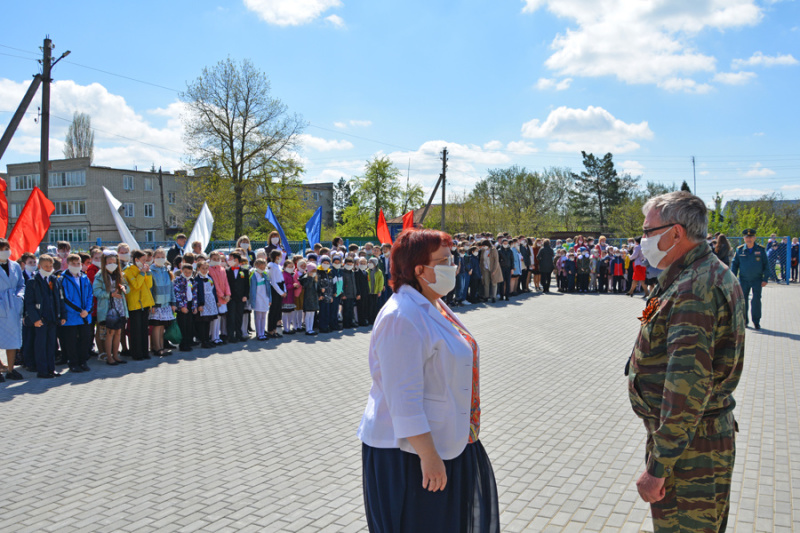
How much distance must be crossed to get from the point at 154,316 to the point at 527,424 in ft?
24.2

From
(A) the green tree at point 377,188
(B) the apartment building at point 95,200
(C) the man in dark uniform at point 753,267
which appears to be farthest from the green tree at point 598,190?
(C) the man in dark uniform at point 753,267

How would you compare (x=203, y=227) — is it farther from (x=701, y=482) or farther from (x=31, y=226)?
(x=701, y=482)

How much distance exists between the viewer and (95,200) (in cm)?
6109

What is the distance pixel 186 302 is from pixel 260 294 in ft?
5.58

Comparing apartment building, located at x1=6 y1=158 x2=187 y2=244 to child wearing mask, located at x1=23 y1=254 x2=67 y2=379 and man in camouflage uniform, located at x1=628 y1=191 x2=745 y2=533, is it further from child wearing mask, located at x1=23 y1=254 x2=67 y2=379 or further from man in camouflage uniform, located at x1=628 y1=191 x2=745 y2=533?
man in camouflage uniform, located at x1=628 y1=191 x2=745 y2=533

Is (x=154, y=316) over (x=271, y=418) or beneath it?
over

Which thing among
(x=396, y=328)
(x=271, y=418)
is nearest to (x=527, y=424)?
(x=271, y=418)

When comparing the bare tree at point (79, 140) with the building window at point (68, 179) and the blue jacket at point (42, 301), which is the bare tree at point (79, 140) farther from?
the blue jacket at point (42, 301)

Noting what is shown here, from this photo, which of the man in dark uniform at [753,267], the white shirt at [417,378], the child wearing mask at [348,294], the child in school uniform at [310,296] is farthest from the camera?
the child wearing mask at [348,294]

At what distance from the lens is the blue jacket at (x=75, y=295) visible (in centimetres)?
898

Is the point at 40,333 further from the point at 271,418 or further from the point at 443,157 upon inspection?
the point at 443,157

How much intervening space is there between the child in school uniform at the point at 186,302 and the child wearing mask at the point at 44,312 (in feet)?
7.25

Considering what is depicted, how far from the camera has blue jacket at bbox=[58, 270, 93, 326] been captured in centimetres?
898

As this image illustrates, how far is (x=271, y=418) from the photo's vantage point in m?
6.55
